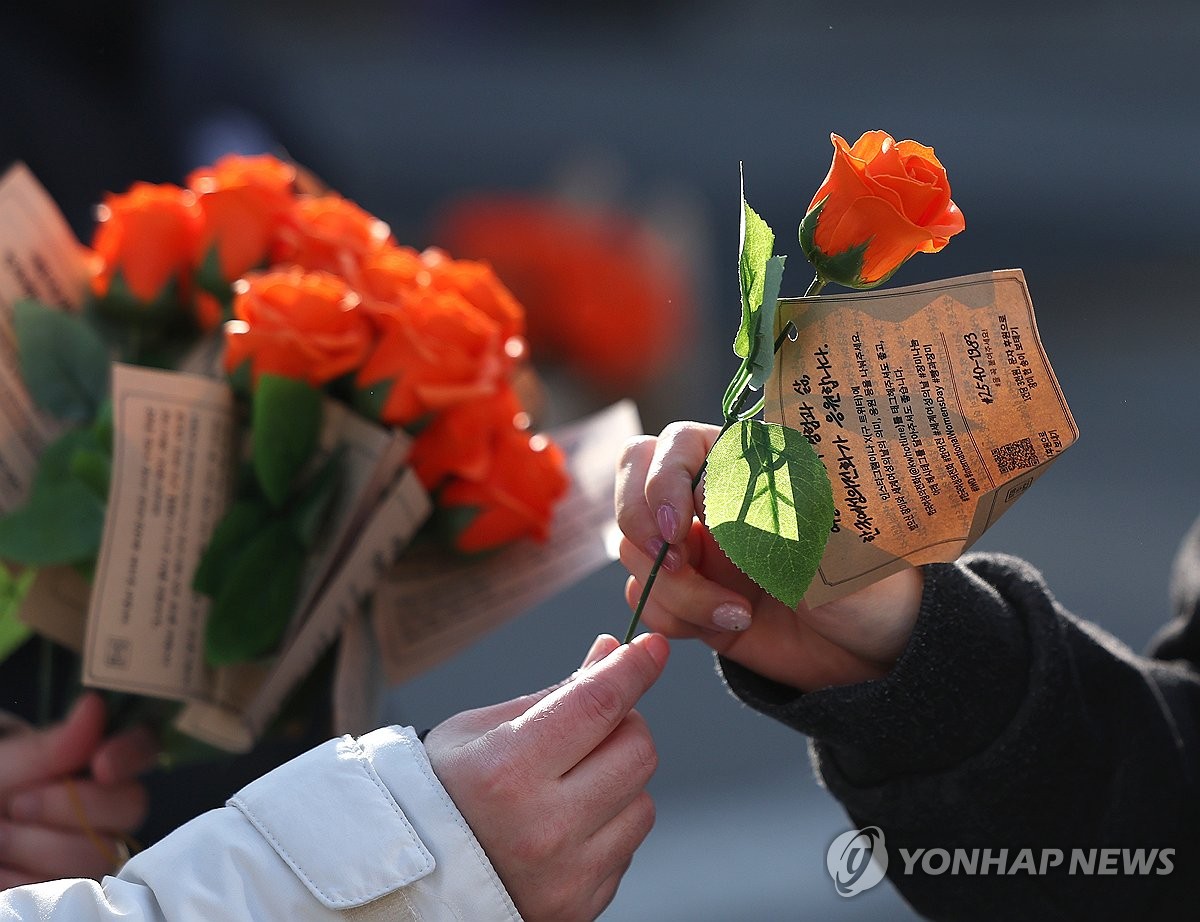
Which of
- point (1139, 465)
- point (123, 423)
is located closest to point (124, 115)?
point (123, 423)

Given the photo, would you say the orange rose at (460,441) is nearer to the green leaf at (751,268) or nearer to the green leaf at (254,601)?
the green leaf at (254,601)

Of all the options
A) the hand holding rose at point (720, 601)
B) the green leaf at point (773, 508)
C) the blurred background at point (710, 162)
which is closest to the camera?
the green leaf at point (773, 508)

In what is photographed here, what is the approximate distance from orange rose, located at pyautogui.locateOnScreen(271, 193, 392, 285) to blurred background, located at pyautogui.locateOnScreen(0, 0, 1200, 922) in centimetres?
76

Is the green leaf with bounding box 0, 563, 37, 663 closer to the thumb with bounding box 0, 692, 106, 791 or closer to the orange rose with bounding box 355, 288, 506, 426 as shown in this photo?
the thumb with bounding box 0, 692, 106, 791

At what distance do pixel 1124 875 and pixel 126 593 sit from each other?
0.61m

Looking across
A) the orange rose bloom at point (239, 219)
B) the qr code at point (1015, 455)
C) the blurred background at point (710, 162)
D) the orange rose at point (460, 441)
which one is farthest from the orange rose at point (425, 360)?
the blurred background at point (710, 162)

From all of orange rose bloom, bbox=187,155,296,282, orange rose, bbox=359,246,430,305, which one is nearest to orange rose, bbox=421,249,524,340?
orange rose, bbox=359,246,430,305

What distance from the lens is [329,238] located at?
0.84 meters

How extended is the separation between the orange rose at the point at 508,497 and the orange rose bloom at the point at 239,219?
21cm

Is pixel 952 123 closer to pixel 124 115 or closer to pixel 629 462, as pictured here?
pixel 124 115

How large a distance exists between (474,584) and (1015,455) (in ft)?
1.25

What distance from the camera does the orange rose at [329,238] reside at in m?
0.84

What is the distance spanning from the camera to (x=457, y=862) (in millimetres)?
556

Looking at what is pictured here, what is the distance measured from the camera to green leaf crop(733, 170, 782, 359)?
550 millimetres
